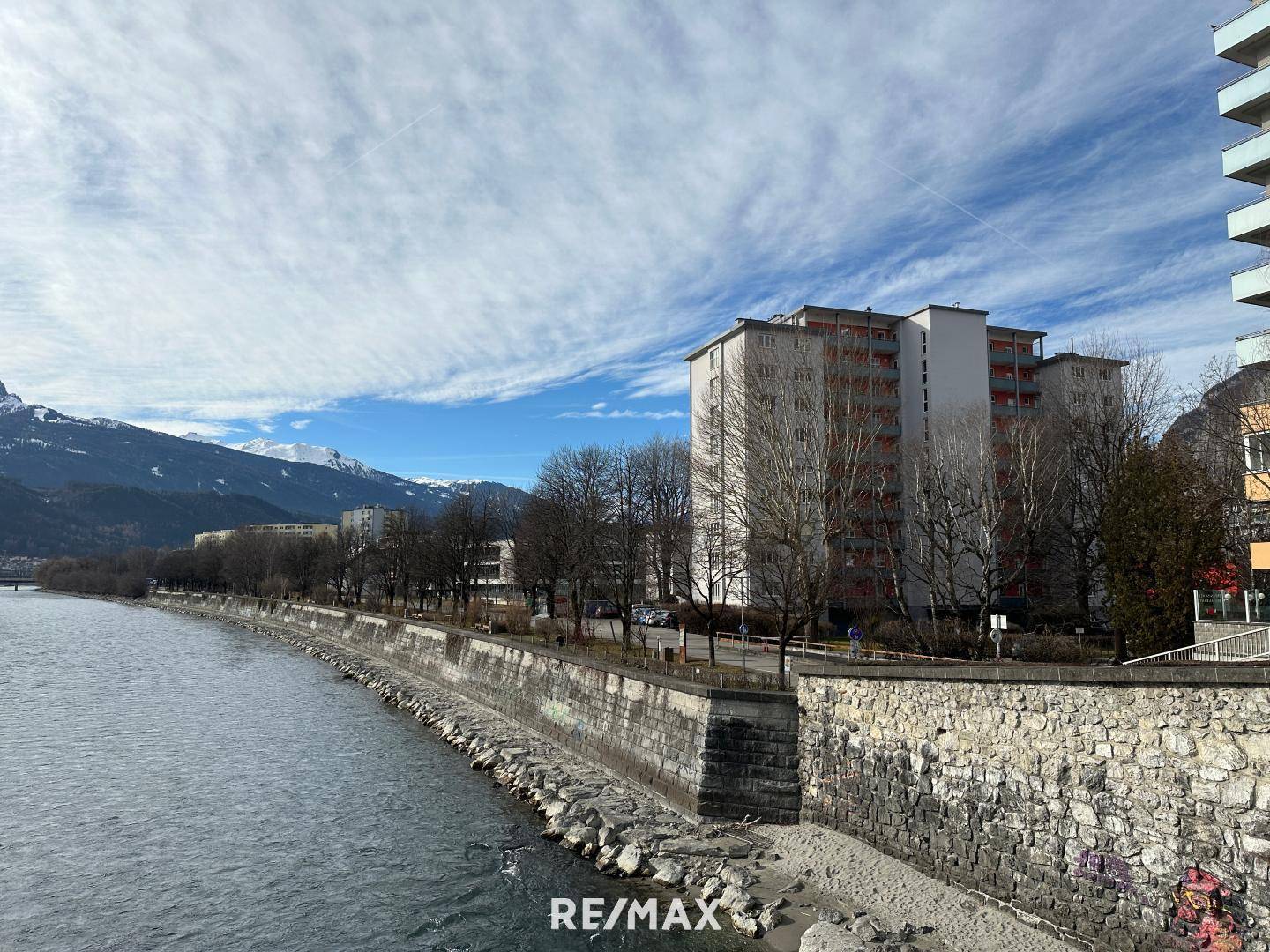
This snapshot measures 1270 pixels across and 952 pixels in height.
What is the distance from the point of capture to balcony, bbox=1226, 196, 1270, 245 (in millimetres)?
27906

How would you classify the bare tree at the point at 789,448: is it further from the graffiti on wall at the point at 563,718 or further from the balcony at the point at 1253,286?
the balcony at the point at 1253,286

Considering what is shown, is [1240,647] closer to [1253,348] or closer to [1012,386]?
[1253,348]

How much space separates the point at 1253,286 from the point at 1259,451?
6854 mm

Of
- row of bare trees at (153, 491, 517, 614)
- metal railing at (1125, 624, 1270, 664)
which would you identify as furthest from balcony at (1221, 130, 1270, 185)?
row of bare trees at (153, 491, 517, 614)

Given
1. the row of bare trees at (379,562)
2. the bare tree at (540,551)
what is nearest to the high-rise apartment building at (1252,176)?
the bare tree at (540,551)

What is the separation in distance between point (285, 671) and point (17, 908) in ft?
127

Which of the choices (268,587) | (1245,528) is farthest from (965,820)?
(268,587)

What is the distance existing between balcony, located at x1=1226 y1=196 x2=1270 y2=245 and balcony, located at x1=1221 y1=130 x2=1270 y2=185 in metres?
0.89

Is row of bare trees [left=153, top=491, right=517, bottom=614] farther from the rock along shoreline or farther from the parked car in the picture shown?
the rock along shoreline

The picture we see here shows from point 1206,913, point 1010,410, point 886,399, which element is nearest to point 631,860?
point 1206,913

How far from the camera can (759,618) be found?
46.2m

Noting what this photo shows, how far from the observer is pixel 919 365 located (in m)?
59.8

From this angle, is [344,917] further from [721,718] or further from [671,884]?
[721,718]

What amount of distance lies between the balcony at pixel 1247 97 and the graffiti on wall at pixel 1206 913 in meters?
29.1
